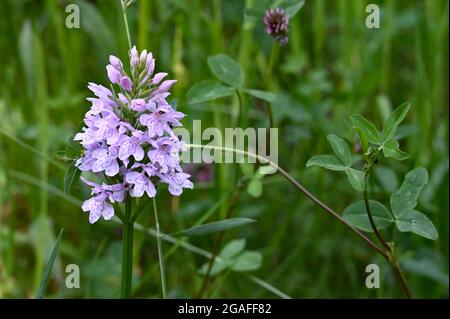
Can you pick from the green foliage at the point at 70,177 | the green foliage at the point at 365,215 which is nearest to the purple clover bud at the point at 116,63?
the green foliage at the point at 70,177

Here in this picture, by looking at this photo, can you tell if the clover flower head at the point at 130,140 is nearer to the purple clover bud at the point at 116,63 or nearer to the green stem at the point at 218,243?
the purple clover bud at the point at 116,63

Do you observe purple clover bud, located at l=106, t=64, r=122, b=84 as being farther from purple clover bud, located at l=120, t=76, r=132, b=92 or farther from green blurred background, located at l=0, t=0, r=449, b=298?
green blurred background, located at l=0, t=0, r=449, b=298

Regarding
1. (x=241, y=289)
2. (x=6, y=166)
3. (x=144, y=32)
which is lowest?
(x=241, y=289)

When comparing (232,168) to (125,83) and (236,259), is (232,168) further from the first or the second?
(125,83)

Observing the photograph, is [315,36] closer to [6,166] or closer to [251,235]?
[251,235]

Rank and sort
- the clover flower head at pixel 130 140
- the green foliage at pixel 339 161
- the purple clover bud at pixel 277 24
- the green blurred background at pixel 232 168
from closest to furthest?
the clover flower head at pixel 130 140, the green foliage at pixel 339 161, the purple clover bud at pixel 277 24, the green blurred background at pixel 232 168

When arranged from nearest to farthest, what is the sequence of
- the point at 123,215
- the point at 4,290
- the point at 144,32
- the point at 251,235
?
the point at 123,215, the point at 4,290, the point at 144,32, the point at 251,235

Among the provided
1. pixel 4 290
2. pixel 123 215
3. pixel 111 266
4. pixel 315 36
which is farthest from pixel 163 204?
pixel 123 215

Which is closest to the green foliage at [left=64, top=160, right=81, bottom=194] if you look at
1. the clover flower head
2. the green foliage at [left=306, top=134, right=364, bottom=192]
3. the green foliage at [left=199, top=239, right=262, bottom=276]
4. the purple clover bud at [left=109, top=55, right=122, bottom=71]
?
the clover flower head
